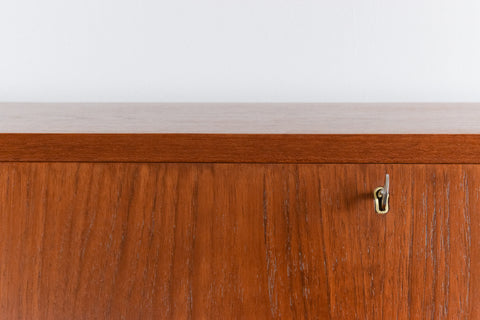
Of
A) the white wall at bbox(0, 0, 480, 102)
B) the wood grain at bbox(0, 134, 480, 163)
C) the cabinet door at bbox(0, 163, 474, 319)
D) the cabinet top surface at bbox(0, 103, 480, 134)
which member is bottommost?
the cabinet door at bbox(0, 163, 474, 319)

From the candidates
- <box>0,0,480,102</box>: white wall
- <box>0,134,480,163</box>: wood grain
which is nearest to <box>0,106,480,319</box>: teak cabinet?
<box>0,134,480,163</box>: wood grain

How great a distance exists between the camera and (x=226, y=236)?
0.44 meters

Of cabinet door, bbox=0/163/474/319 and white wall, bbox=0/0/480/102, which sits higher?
white wall, bbox=0/0/480/102

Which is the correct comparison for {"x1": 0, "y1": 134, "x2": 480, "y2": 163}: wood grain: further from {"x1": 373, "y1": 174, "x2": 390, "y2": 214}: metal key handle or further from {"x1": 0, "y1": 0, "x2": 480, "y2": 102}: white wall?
{"x1": 0, "y1": 0, "x2": 480, "y2": 102}: white wall

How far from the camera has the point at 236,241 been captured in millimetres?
441

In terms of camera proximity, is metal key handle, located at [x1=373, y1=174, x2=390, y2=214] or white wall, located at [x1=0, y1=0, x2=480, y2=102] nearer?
metal key handle, located at [x1=373, y1=174, x2=390, y2=214]

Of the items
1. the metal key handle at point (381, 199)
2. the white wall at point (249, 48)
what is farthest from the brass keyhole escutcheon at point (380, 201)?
the white wall at point (249, 48)

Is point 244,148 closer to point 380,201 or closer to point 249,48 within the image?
point 380,201

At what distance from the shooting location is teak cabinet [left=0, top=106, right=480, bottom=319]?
0.43 m

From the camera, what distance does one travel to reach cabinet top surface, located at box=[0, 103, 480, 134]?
46 cm

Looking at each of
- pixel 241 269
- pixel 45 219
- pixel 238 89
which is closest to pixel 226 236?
pixel 241 269

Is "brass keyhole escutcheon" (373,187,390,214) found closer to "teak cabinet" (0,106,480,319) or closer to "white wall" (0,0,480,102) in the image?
"teak cabinet" (0,106,480,319)

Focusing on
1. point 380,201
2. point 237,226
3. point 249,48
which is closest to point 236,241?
point 237,226

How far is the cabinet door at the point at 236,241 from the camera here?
1.42 feet
